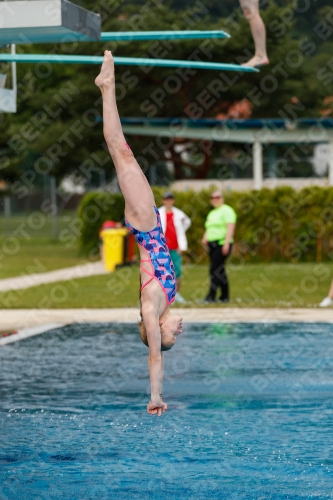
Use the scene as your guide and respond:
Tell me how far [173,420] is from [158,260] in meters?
2.00

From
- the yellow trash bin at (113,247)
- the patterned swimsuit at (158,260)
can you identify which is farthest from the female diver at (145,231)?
the yellow trash bin at (113,247)

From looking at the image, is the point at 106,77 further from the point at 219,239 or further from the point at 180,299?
the point at 180,299

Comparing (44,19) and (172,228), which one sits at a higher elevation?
(44,19)

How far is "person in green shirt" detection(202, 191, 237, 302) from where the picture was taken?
16344 millimetres

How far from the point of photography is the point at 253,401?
8.67 m

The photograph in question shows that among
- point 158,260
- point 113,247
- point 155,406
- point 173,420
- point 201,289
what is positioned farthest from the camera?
point 113,247

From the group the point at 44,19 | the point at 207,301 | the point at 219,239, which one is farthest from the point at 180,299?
the point at 44,19

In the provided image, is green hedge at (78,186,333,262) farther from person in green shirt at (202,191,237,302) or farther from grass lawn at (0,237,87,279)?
person in green shirt at (202,191,237,302)

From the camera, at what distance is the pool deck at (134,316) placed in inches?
561

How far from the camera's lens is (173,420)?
7883 millimetres

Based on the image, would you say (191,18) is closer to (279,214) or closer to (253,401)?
(279,214)

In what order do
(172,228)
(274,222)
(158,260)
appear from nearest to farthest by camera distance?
(158,260) < (172,228) < (274,222)

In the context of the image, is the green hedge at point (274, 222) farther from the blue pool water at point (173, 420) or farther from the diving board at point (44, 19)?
→ the diving board at point (44, 19)

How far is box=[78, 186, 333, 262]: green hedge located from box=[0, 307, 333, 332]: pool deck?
32.9 ft
